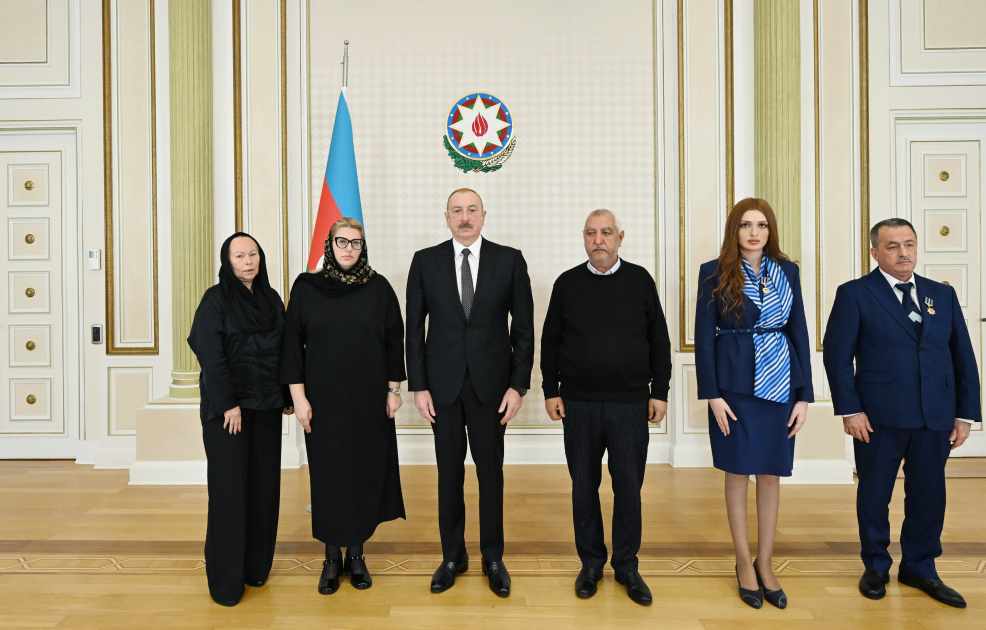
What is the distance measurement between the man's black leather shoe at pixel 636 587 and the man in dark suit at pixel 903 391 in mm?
888

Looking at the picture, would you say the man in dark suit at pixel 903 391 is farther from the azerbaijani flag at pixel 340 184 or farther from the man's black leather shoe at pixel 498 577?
the azerbaijani flag at pixel 340 184

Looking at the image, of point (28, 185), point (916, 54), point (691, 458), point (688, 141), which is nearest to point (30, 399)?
point (28, 185)

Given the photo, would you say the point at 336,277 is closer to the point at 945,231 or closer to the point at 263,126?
the point at 263,126

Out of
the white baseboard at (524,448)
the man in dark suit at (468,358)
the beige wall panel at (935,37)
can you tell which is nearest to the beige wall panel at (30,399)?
the white baseboard at (524,448)

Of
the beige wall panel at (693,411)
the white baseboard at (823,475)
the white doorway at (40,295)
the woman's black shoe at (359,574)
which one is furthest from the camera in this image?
the white doorway at (40,295)

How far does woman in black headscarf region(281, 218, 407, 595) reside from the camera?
2.30 metres

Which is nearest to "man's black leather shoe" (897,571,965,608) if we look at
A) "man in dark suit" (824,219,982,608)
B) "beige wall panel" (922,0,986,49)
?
"man in dark suit" (824,219,982,608)

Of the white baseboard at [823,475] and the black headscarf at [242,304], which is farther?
the white baseboard at [823,475]

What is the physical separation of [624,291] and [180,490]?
123 inches

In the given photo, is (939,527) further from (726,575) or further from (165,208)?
(165,208)

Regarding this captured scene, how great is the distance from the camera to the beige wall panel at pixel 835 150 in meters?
4.16

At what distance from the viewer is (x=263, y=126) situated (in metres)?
4.20

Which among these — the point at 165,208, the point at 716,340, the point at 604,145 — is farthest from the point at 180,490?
the point at 604,145

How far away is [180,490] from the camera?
147 inches
